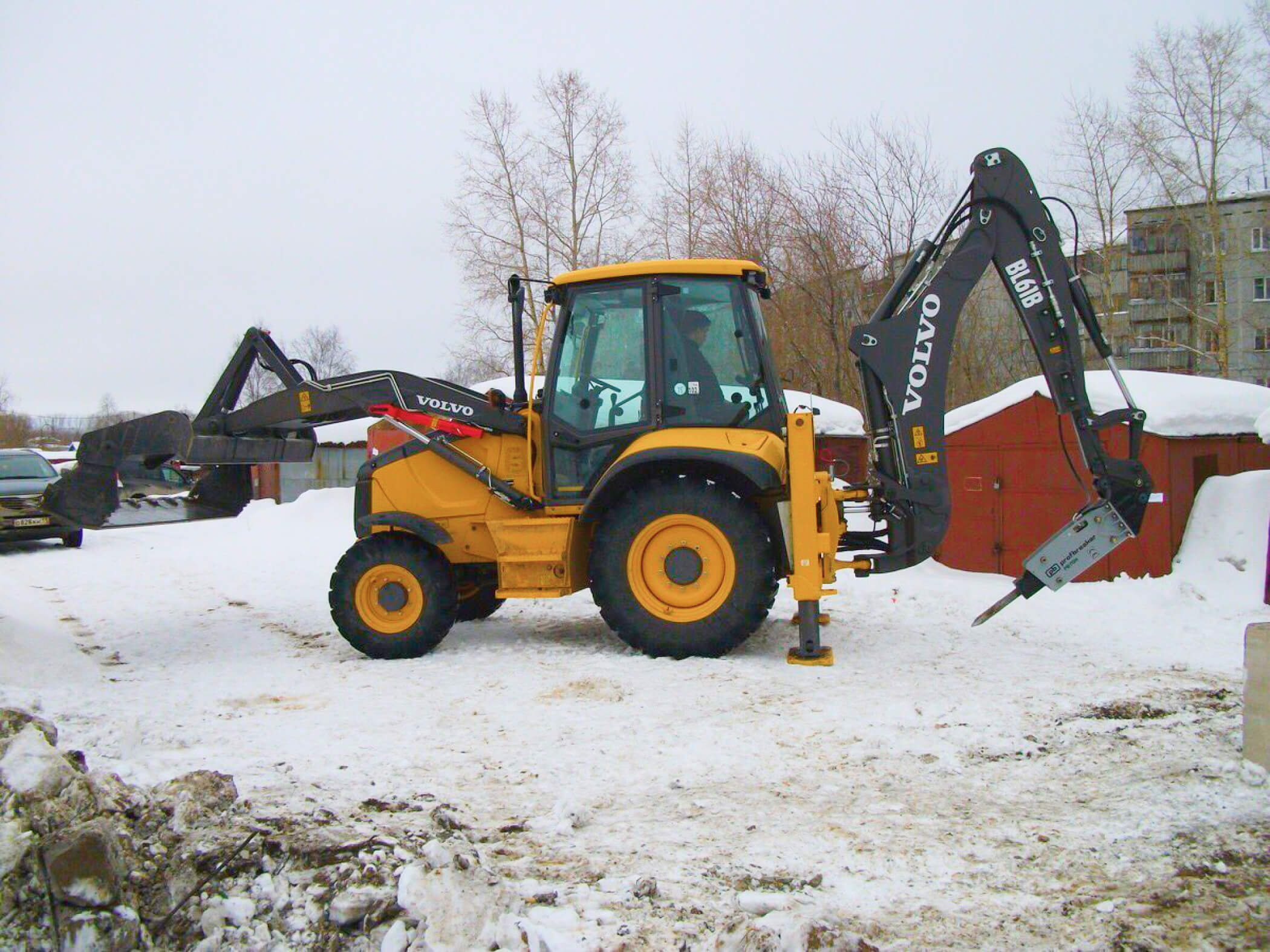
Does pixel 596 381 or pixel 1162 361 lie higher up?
pixel 1162 361

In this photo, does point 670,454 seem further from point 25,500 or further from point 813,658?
point 25,500

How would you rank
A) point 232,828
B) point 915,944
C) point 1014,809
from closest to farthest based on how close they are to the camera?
point 915,944
point 232,828
point 1014,809

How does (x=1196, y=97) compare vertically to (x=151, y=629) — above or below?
above

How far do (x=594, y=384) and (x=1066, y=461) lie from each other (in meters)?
5.21

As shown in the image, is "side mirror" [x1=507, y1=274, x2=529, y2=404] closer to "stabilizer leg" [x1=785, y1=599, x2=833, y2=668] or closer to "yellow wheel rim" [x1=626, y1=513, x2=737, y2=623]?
"yellow wheel rim" [x1=626, y1=513, x2=737, y2=623]

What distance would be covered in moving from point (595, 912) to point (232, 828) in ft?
4.55

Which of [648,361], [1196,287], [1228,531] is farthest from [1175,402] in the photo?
[1196,287]

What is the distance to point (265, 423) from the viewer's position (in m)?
7.84

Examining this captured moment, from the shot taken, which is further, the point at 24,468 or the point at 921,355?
the point at 24,468

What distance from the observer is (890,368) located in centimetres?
686

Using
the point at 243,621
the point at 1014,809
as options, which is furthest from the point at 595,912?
the point at 243,621

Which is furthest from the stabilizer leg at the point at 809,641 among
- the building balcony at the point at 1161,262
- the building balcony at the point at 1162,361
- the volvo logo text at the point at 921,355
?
the building balcony at the point at 1162,361

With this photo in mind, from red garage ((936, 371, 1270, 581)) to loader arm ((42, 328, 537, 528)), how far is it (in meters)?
5.48

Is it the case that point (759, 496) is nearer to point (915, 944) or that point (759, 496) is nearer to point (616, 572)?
point (616, 572)
